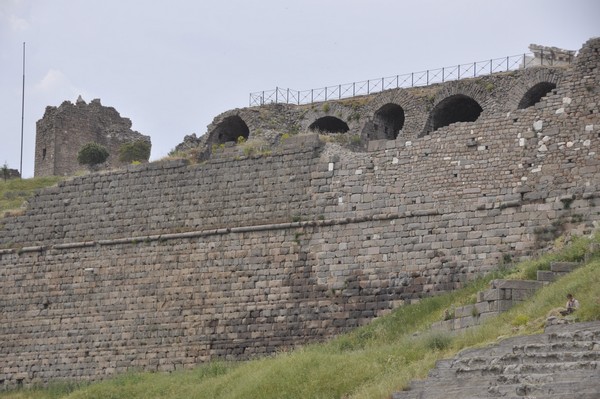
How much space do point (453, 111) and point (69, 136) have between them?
15459 mm

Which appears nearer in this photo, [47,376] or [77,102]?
[47,376]

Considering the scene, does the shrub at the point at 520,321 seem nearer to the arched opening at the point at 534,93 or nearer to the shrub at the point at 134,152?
the arched opening at the point at 534,93

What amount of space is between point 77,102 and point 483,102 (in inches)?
673

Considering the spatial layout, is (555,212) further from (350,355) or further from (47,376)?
(47,376)

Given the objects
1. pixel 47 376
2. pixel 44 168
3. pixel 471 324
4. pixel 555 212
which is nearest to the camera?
pixel 471 324

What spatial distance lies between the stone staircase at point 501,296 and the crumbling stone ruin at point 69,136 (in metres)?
22.4

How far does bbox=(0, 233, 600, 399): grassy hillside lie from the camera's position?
22.4 meters

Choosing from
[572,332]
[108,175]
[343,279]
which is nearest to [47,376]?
[108,175]

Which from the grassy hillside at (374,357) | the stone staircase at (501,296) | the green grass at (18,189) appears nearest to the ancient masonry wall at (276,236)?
the grassy hillside at (374,357)

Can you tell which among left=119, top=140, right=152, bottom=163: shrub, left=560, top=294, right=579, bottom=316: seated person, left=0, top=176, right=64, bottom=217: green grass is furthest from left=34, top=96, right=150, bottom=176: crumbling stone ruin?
left=560, top=294, right=579, bottom=316: seated person

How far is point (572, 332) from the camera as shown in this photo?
20.2m

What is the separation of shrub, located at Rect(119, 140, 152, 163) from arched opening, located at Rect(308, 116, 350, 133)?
757 centimetres

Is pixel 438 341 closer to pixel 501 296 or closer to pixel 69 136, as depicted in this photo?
pixel 501 296

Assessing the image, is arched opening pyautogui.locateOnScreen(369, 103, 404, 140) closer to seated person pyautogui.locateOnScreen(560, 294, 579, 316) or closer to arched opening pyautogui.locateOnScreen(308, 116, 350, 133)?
arched opening pyautogui.locateOnScreen(308, 116, 350, 133)
